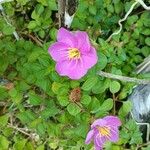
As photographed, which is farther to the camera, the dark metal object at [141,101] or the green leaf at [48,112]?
the dark metal object at [141,101]

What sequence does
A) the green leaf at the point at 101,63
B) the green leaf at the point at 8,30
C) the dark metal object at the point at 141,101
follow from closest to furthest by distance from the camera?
the green leaf at the point at 101,63, the green leaf at the point at 8,30, the dark metal object at the point at 141,101

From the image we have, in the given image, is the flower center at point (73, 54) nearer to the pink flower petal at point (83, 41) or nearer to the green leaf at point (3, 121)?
the pink flower petal at point (83, 41)

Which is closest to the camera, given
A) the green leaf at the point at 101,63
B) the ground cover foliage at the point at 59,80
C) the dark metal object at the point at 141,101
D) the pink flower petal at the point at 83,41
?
the pink flower petal at the point at 83,41

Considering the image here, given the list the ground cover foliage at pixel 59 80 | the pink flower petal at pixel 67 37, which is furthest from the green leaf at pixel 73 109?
the pink flower petal at pixel 67 37

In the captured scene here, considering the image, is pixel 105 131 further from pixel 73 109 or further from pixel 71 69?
pixel 71 69

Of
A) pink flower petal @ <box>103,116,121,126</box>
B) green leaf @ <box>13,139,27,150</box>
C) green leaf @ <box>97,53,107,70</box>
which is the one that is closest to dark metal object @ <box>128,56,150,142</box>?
pink flower petal @ <box>103,116,121,126</box>

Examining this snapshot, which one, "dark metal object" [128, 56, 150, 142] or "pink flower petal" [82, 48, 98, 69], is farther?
"dark metal object" [128, 56, 150, 142]

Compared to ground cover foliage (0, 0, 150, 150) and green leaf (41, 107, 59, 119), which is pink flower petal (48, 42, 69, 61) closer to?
ground cover foliage (0, 0, 150, 150)
